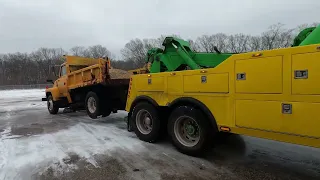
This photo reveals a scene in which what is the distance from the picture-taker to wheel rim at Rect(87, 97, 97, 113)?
383 inches

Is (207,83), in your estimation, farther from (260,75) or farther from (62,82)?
(62,82)

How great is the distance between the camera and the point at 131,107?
22.6 feet

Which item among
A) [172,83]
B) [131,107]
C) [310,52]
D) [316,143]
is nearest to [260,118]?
[316,143]

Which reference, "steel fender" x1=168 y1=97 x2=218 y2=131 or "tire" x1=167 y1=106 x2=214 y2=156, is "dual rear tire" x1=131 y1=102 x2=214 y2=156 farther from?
"steel fender" x1=168 y1=97 x2=218 y2=131

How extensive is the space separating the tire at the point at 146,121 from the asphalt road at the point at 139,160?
0.61 ft

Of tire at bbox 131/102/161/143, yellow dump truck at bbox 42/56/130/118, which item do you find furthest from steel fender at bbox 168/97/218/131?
yellow dump truck at bbox 42/56/130/118

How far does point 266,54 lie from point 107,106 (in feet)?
22.2

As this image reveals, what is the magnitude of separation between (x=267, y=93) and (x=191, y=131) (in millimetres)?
1884

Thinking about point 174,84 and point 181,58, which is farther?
point 181,58

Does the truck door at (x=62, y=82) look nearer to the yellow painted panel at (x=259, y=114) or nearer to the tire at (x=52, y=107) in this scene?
the tire at (x=52, y=107)

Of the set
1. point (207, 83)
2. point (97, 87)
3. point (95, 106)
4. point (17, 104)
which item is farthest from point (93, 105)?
point (17, 104)

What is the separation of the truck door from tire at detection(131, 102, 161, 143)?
6211 millimetres

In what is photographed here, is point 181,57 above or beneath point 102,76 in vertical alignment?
above

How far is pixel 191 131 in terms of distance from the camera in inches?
210
